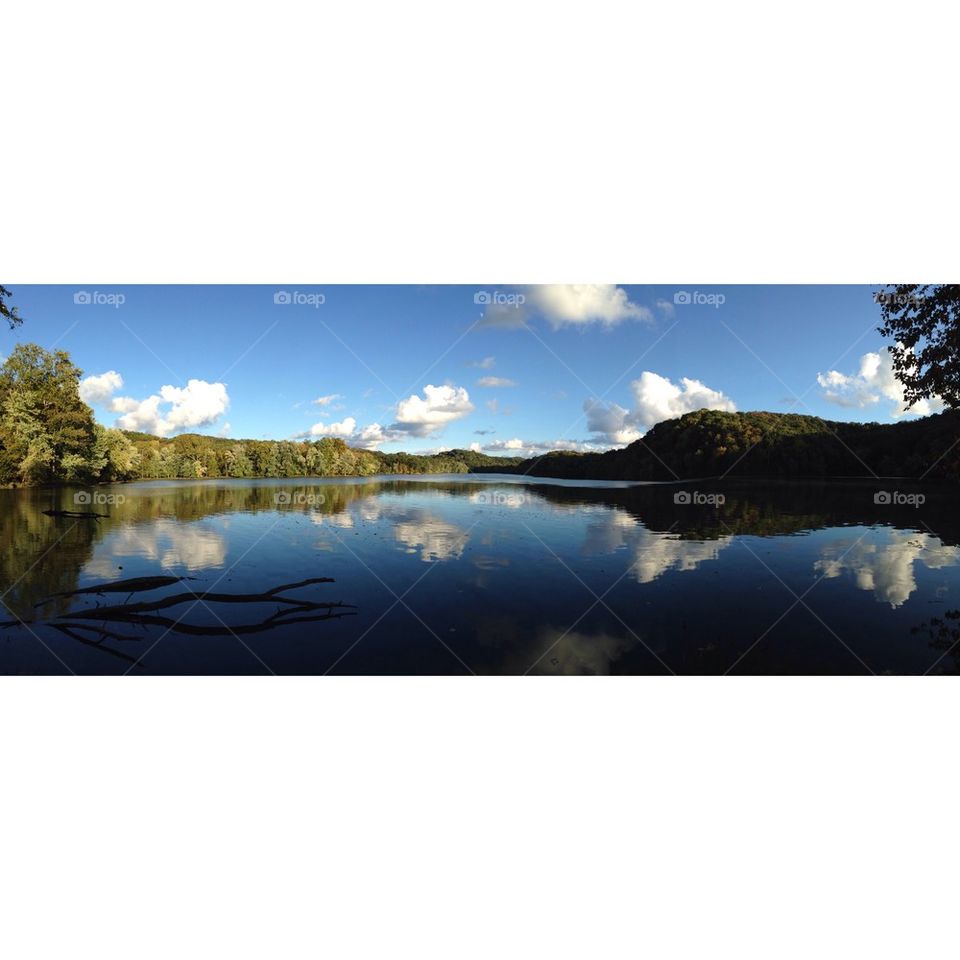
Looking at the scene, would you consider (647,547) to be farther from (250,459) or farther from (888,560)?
(250,459)

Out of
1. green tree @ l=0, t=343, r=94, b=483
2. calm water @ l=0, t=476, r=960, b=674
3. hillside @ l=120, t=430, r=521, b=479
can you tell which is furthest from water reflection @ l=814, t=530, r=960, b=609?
green tree @ l=0, t=343, r=94, b=483

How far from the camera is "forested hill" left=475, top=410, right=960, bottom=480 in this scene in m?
8.14

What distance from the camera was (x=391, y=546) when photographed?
10.7 m

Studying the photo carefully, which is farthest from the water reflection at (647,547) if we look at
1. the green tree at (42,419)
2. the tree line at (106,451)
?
the green tree at (42,419)

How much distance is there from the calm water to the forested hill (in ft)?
2.96

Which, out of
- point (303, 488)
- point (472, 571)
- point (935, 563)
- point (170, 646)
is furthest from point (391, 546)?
point (935, 563)

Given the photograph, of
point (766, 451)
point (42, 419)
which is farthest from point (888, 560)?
point (42, 419)

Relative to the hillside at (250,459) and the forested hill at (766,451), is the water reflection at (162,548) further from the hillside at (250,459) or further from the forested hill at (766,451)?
the forested hill at (766,451)

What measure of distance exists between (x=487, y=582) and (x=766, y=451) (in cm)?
723

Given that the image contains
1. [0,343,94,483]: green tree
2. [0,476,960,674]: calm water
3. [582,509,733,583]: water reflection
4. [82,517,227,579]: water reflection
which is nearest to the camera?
[0,476,960,674]: calm water

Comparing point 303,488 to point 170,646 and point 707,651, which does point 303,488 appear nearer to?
point 170,646

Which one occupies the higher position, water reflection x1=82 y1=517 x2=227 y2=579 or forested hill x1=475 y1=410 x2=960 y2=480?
forested hill x1=475 y1=410 x2=960 y2=480

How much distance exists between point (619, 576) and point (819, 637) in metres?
3.48

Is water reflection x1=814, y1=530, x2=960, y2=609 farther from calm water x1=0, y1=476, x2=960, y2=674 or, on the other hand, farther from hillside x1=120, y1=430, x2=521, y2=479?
hillside x1=120, y1=430, x2=521, y2=479
